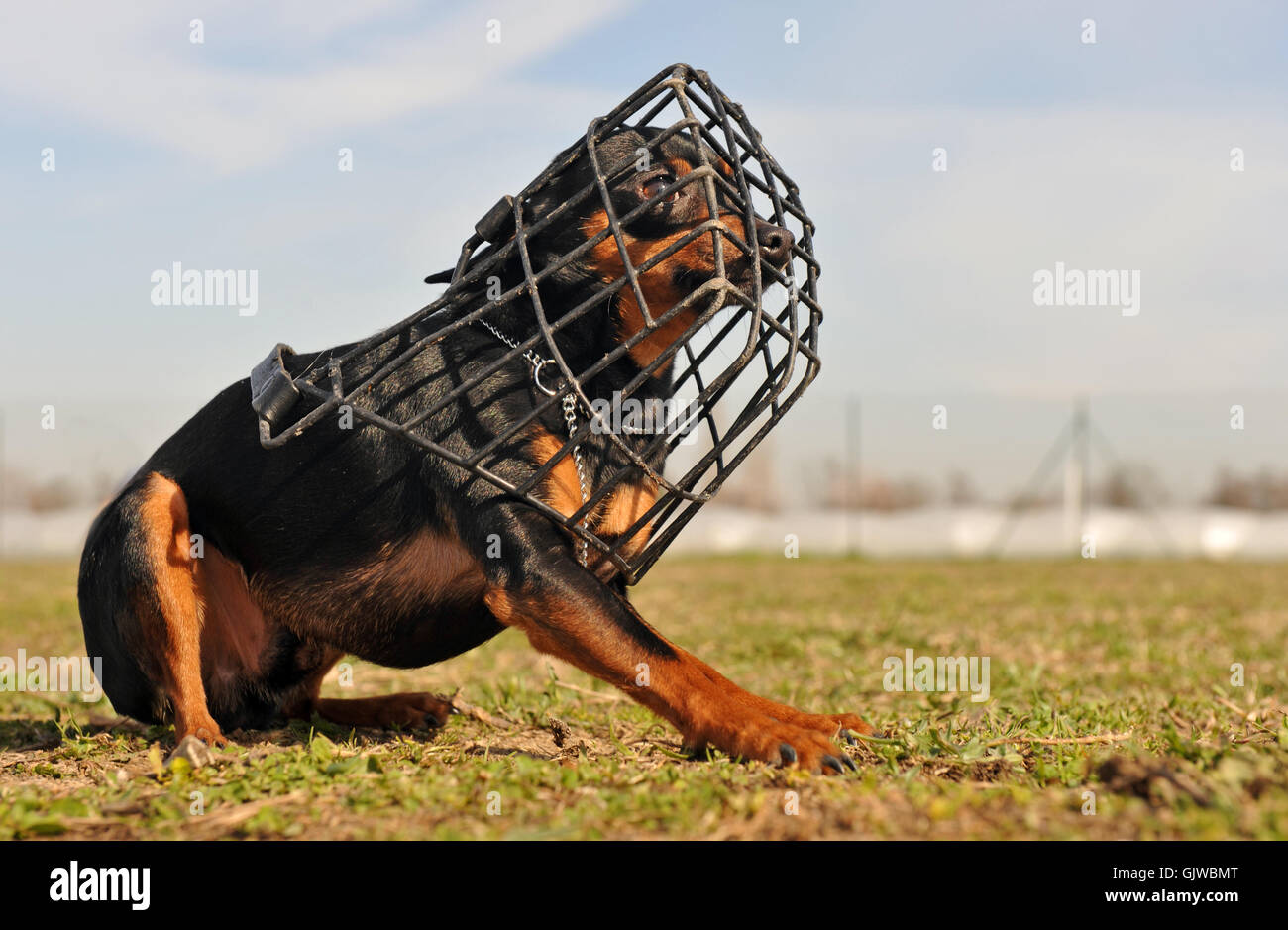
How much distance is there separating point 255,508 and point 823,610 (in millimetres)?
7128

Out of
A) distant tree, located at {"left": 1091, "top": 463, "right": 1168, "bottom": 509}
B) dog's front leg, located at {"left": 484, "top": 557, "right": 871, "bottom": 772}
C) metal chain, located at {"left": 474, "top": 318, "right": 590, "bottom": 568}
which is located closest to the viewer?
dog's front leg, located at {"left": 484, "top": 557, "right": 871, "bottom": 772}

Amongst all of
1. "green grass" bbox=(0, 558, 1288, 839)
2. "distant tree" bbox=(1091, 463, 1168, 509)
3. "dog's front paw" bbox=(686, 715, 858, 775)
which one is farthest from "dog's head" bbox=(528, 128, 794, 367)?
"distant tree" bbox=(1091, 463, 1168, 509)

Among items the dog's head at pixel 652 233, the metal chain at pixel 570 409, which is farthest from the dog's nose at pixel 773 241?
the metal chain at pixel 570 409

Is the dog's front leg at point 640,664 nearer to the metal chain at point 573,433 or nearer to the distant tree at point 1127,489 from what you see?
the metal chain at point 573,433

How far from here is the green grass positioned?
257cm

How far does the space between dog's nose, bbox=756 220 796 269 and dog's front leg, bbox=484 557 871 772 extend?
Result: 113 centimetres

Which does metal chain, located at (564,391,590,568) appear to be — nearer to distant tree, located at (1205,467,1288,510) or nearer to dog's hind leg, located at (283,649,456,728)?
dog's hind leg, located at (283,649,456,728)

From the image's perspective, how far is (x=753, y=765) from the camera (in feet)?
10.2

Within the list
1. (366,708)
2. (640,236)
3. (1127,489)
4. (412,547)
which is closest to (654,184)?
(640,236)

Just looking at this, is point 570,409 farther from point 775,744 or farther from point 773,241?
point 775,744

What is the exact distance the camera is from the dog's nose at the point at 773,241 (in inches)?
138

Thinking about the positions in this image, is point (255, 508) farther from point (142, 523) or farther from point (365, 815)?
point (365, 815)

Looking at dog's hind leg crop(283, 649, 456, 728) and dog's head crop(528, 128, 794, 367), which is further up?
dog's head crop(528, 128, 794, 367)
